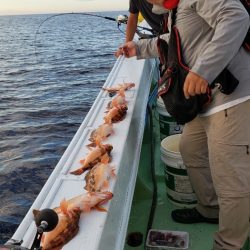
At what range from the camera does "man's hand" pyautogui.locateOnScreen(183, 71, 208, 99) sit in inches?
85.8

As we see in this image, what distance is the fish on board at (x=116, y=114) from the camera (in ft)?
11.5

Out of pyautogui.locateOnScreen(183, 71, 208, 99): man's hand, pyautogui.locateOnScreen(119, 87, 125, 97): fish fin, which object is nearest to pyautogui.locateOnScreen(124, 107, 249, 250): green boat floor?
pyautogui.locateOnScreen(119, 87, 125, 97): fish fin

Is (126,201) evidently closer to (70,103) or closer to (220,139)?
(220,139)

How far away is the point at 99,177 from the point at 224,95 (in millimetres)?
946

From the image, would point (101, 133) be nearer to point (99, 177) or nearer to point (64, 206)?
point (99, 177)

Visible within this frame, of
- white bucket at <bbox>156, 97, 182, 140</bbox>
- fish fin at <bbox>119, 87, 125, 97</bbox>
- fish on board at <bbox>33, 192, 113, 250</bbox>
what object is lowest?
white bucket at <bbox>156, 97, 182, 140</bbox>

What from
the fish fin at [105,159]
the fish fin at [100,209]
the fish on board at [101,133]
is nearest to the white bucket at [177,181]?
the fish on board at [101,133]

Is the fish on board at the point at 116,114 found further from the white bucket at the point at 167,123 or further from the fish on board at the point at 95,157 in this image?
the white bucket at the point at 167,123

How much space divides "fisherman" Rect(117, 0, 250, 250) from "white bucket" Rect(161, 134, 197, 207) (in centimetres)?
71

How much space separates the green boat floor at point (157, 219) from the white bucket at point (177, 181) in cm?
10

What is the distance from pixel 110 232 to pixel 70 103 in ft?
32.8

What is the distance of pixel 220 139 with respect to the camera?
2.48 m

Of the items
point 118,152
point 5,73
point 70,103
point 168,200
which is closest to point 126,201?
point 118,152

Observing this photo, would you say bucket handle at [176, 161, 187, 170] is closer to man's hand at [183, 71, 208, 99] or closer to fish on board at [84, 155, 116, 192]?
fish on board at [84, 155, 116, 192]
